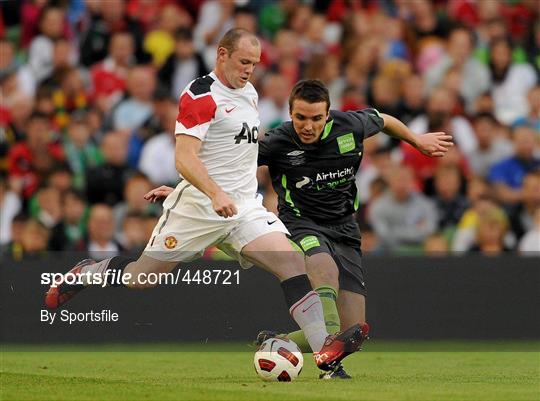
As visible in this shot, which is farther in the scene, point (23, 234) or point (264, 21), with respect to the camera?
point (264, 21)

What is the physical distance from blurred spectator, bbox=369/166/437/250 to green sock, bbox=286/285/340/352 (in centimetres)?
524

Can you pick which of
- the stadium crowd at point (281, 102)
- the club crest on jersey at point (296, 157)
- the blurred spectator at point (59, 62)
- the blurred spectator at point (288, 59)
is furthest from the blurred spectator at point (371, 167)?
the club crest on jersey at point (296, 157)

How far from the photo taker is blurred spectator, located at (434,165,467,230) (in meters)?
15.8

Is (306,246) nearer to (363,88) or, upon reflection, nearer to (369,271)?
(369,271)

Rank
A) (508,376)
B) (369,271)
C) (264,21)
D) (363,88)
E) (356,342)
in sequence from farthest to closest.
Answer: (264,21) < (363,88) < (369,271) < (508,376) < (356,342)

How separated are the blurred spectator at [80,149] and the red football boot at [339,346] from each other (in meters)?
7.77

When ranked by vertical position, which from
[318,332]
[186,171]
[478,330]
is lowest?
[478,330]

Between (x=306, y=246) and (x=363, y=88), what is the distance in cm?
767

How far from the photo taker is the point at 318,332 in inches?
379

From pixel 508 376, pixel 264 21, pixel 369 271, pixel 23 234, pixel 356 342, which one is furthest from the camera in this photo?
pixel 264 21

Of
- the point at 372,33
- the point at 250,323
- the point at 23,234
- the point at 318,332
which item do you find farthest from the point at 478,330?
the point at 372,33

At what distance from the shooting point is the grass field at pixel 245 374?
28.7 feet

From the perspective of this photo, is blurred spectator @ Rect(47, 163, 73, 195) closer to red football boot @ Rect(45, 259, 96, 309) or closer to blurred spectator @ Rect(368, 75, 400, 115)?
blurred spectator @ Rect(368, 75, 400, 115)

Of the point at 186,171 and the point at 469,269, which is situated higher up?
the point at 186,171
